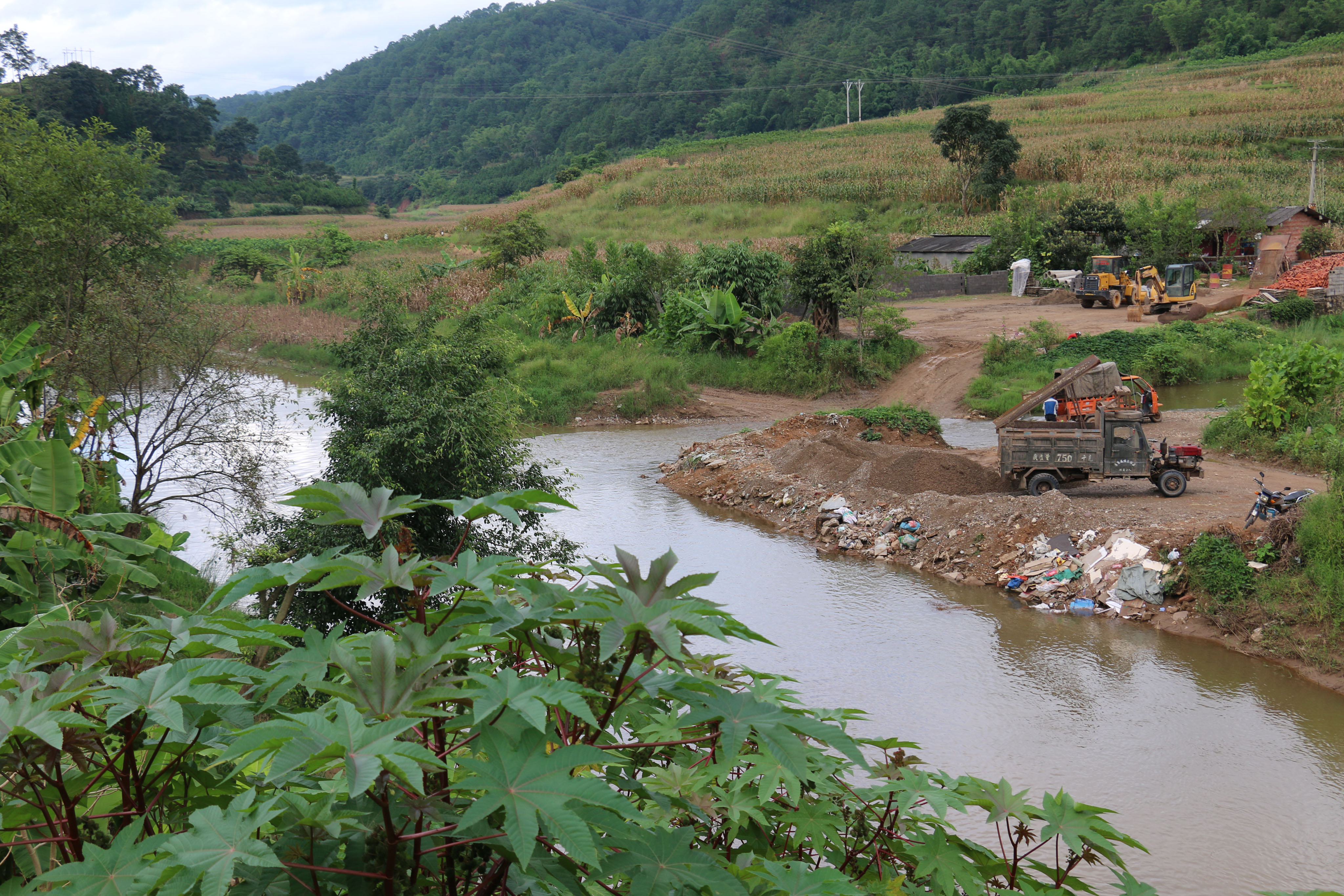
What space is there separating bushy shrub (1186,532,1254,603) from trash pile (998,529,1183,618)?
Result: 266mm

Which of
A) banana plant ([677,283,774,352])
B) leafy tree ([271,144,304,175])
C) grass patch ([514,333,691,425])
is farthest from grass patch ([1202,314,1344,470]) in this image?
leafy tree ([271,144,304,175])

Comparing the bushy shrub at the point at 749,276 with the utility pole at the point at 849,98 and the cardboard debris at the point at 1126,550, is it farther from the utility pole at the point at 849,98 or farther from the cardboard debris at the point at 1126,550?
the utility pole at the point at 849,98

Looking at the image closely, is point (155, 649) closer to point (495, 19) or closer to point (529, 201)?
point (529, 201)

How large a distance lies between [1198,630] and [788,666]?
4.52 meters

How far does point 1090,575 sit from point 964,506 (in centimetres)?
221

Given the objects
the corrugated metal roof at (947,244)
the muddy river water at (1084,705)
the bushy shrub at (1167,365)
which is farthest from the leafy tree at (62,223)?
the corrugated metal roof at (947,244)

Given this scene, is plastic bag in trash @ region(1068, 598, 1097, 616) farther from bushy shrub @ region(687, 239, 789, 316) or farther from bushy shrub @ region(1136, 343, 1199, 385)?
bushy shrub @ region(687, 239, 789, 316)

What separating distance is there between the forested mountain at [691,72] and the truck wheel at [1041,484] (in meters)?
78.6

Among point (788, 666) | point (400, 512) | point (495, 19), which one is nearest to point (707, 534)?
point (788, 666)

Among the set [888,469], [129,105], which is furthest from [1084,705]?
[129,105]

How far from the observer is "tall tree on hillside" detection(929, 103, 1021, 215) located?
145 ft

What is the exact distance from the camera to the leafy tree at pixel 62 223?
11281 mm

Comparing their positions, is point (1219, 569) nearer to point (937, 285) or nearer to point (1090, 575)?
point (1090, 575)

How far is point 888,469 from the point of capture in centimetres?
1487
